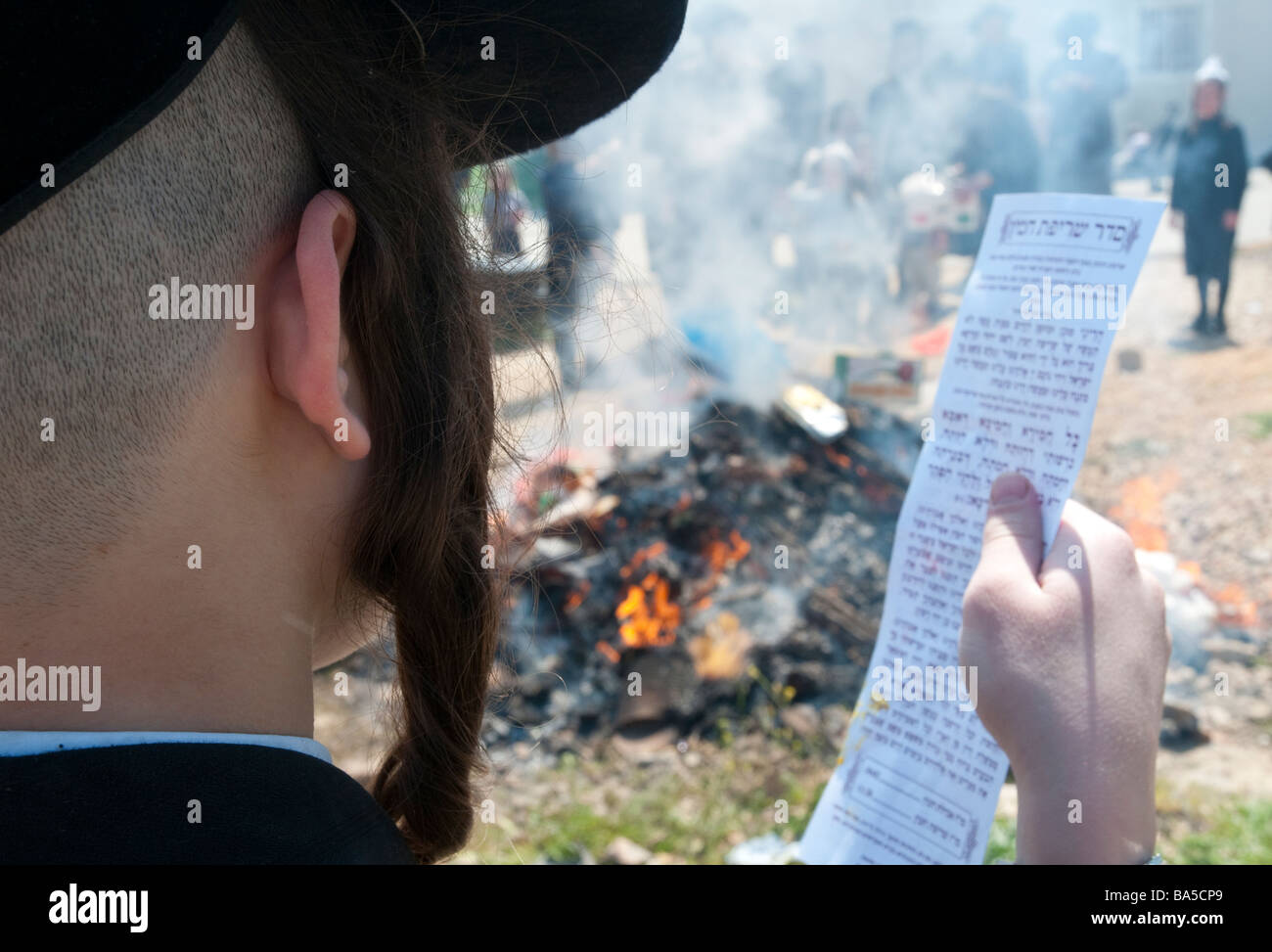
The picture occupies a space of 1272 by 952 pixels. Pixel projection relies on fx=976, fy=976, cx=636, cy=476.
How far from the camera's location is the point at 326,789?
3.01 ft

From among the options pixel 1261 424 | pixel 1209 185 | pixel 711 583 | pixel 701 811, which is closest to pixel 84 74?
pixel 701 811

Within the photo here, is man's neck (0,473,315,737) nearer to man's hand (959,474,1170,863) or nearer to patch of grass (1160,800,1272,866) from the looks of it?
man's hand (959,474,1170,863)

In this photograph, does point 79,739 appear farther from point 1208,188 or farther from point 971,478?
point 1208,188

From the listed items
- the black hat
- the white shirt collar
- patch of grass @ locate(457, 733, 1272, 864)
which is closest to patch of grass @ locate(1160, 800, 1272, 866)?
patch of grass @ locate(457, 733, 1272, 864)

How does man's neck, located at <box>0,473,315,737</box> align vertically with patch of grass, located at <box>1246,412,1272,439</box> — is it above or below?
below

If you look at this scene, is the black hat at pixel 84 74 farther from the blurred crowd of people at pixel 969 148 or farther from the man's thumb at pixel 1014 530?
the blurred crowd of people at pixel 969 148

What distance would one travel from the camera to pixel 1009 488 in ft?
3.99

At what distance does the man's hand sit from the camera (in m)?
1.04

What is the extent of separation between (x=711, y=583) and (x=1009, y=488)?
12.0 ft

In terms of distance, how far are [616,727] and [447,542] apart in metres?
3.09

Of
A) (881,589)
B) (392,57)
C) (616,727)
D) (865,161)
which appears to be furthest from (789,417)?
(392,57)
